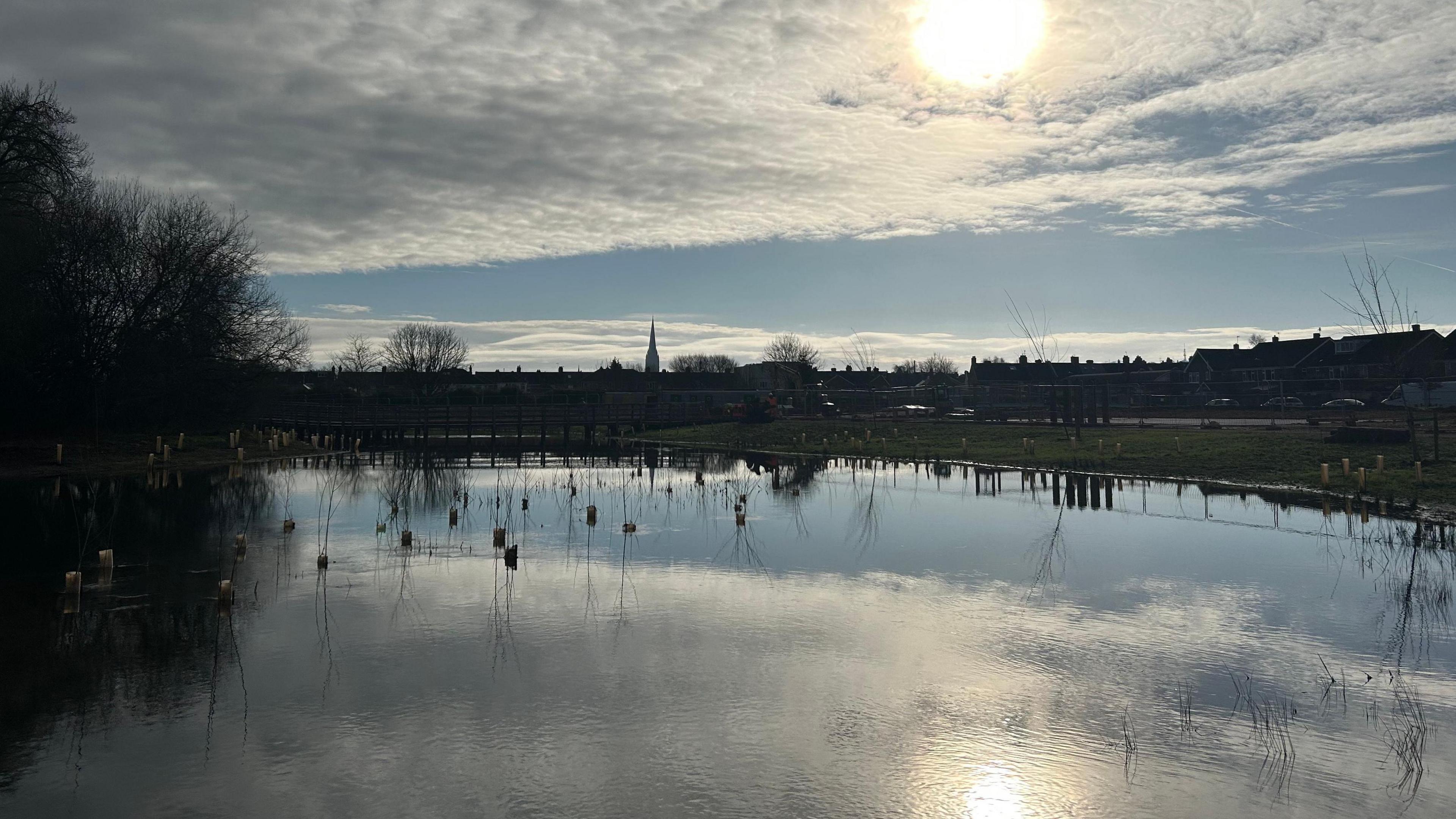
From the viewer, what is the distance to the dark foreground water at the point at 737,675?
297 inches

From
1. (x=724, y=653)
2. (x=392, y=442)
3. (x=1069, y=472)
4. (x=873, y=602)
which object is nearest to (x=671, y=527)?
(x=873, y=602)

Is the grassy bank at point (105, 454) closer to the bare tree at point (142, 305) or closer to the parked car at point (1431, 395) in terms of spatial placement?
the bare tree at point (142, 305)

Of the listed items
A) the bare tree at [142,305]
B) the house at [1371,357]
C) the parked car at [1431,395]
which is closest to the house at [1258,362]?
the house at [1371,357]

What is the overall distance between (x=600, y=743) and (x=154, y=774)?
3.61 metres

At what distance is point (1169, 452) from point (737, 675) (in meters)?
33.3

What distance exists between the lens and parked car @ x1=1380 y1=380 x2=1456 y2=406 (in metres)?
58.4

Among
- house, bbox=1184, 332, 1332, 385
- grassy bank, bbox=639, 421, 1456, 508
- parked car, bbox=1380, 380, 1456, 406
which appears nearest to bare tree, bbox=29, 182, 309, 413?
grassy bank, bbox=639, 421, 1456, 508

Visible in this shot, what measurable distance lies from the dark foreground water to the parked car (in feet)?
155

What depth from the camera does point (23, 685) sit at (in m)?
10.1

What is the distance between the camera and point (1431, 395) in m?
58.1

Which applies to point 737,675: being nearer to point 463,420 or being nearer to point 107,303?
point 107,303

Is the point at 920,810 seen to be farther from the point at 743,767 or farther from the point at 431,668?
the point at 431,668

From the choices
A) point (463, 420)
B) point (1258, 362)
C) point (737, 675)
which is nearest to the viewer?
point (737, 675)

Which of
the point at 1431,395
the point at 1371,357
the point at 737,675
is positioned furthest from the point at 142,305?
the point at 1371,357
